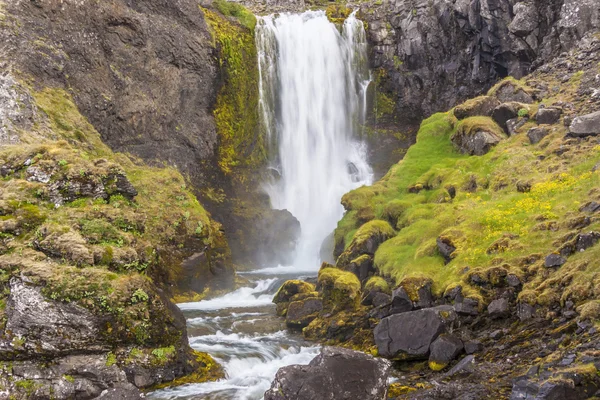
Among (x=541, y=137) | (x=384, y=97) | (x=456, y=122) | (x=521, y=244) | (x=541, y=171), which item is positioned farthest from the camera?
(x=384, y=97)

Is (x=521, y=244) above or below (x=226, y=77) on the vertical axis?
below

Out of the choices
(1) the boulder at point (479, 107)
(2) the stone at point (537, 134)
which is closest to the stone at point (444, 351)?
(2) the stone at point (537, 134)

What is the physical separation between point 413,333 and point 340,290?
4.72 m

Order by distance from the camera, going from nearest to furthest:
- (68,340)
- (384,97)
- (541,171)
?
(68,340)
(541,171)
(384,97)

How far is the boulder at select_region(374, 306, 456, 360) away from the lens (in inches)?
474

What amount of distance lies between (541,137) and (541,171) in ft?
11.4

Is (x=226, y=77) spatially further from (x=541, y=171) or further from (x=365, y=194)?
(x=541, y=171)

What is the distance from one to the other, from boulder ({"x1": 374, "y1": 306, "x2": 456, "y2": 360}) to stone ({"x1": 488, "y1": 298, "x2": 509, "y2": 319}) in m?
0.91

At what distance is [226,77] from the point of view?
3469 centimetres

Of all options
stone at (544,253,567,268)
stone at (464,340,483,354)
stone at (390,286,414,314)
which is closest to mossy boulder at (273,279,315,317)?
stone at (390,286,414,314)

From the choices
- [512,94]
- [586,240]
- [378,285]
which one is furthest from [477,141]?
[586,240]

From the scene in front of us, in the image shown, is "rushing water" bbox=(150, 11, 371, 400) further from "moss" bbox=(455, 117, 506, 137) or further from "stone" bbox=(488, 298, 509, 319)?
"stone" bbox=(488, 298, 509, 319)

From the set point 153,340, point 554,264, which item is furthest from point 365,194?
point 153,340

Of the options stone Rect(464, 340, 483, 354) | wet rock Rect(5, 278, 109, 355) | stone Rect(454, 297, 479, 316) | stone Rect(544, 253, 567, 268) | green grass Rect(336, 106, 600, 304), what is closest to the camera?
wet rock Rect(5, 278, 109, 355)
